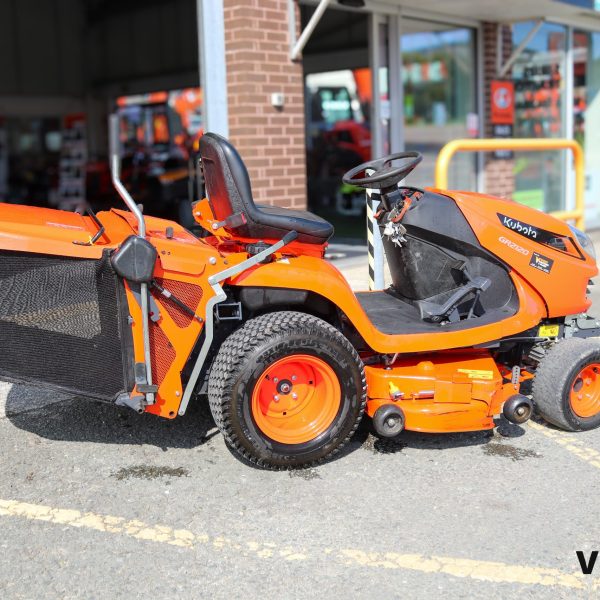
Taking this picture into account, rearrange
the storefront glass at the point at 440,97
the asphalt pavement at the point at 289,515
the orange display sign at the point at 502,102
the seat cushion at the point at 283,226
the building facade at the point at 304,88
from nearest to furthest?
the asphalt pavement at the point at 289,515, the seat cushion at the point at 283,226, the building facade at the point at 304,88, the storefront glass at the point at 440,97, the orange display sign at the point at 502,102

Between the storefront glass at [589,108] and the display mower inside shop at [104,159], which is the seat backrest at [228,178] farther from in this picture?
the storefront glass at [589,108]

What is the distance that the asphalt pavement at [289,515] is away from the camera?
9.09ft

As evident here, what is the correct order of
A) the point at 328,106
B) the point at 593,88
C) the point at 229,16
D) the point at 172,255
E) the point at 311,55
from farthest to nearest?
the point at 328,106, the point at 311,55, the point at 593,88, the point at 229,16, the point at 172,255

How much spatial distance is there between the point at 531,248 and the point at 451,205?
473 millimetres

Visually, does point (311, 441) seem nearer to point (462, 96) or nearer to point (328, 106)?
point (462, 96)

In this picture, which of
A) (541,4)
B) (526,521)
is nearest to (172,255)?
(526,521)

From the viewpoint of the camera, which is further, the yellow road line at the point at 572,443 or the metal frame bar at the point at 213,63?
the metal frame bar at the point at 213,63

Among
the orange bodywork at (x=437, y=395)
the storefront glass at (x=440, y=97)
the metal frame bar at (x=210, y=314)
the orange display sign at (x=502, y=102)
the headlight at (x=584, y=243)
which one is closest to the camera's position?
the metal frame bar at (x=210, y=314)

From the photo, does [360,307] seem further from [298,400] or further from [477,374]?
[477,374]

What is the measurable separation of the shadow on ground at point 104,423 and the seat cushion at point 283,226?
3.76ft

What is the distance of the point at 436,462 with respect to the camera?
3.81m

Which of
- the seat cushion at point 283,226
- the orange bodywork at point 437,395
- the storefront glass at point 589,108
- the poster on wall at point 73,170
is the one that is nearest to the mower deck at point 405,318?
the orange bodywork at point 437,395

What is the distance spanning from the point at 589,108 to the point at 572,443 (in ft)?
32.8

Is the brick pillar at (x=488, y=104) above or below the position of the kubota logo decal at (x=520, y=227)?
above
